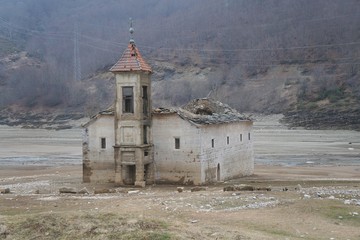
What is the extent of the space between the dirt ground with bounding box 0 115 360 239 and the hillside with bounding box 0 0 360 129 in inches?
2069

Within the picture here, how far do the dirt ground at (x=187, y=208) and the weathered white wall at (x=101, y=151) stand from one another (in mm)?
1528

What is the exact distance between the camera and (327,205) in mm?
24828

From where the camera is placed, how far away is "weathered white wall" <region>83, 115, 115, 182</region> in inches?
1527

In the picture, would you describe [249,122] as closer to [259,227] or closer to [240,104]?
[259,227]

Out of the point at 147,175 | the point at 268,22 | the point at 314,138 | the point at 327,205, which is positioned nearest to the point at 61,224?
the point at 327,205

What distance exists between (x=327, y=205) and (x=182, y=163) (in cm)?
1380

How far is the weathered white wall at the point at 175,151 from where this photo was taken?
37.0m

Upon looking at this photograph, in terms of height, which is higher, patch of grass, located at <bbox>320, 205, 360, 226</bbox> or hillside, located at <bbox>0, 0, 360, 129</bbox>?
hillside, located at <bbox>0, 0, 360, 129</bbox>

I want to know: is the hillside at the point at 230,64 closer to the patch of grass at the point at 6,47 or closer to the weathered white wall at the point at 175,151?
the patch of grass at the point at 6,47

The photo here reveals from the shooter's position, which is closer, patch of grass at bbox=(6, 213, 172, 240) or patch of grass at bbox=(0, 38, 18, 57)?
patch of grass at bbox=(6, 213, 172, 240)

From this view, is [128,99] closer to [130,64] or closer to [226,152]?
[130,64]

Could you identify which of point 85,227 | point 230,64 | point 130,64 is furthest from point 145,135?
point 230,64

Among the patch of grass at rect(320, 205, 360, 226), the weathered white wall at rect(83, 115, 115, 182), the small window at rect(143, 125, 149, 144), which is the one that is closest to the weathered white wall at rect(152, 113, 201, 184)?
the small window at rect(143, 125, 149, 144)

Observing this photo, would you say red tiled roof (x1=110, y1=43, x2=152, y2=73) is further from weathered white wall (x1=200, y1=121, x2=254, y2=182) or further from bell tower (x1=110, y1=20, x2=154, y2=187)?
weathered white wall (x1=200, y1=121, x2=254, y2=182)
